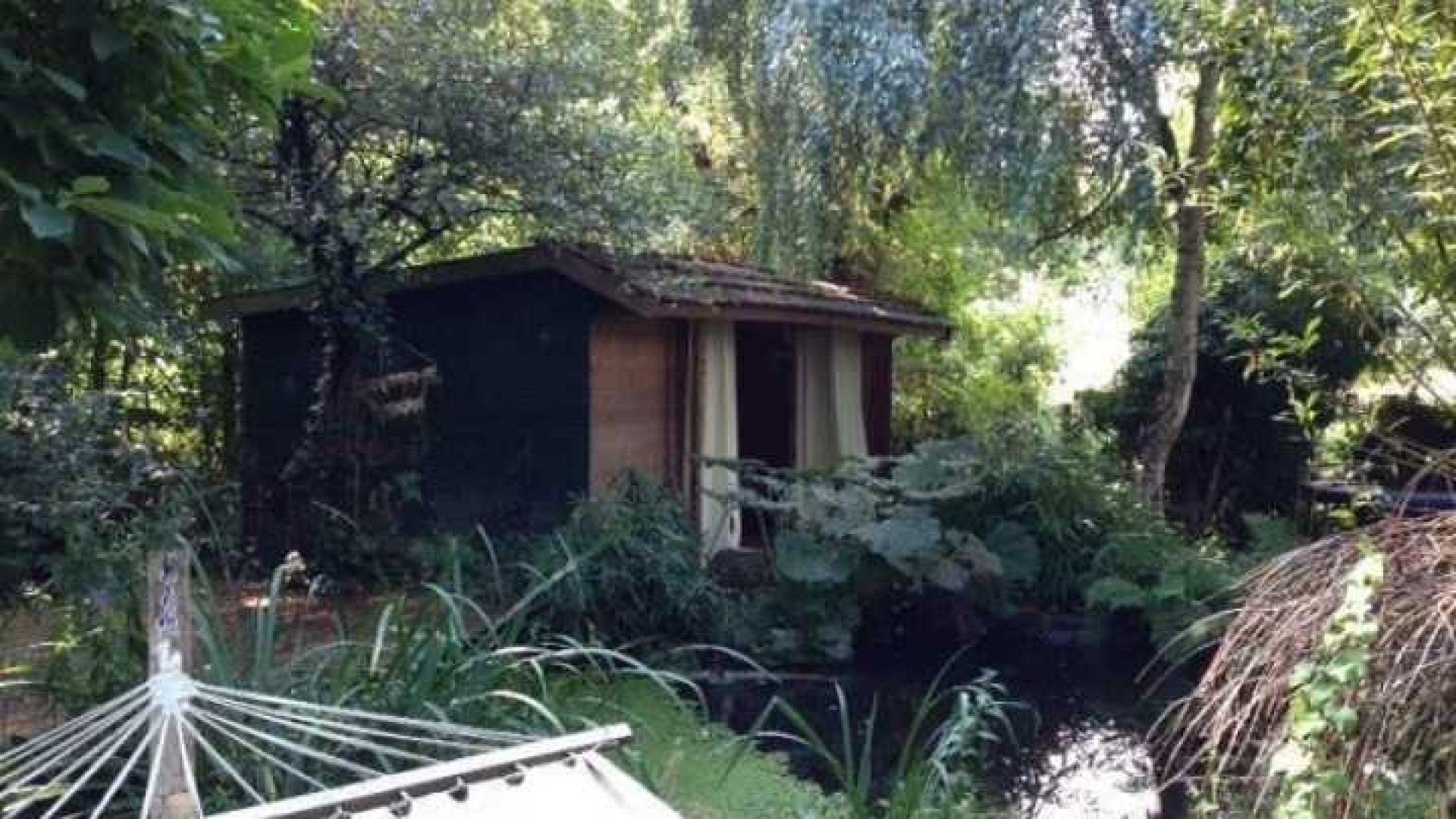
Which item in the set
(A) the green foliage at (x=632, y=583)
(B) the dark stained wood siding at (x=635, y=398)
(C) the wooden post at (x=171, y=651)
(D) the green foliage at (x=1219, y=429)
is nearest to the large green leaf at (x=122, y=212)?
(C) the wooden post at (x=171, y=651)

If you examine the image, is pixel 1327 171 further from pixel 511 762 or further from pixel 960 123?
pixel 960 123

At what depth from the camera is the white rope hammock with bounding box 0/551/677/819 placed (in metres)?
2.11

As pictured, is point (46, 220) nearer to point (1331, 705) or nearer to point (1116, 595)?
point (1331, 705)

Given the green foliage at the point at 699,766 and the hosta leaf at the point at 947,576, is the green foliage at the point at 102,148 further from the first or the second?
the hosta leaf at the point at 947,576

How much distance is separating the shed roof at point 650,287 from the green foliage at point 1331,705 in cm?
583

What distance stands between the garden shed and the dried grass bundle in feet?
18.0

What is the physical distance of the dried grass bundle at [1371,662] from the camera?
2.77 m

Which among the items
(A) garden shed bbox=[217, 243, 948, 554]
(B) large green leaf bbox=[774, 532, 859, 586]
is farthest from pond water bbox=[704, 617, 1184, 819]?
(A) garden shed bbox=[217, 243, 948, 554]

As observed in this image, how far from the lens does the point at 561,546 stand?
7.25m

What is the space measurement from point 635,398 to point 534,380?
0.77m

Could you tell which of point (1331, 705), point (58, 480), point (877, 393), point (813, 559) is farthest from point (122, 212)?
point (877, 393)

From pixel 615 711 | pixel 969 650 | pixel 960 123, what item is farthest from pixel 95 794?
pixel 960 123

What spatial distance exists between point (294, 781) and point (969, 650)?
539cm

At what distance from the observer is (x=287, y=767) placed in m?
3.03
